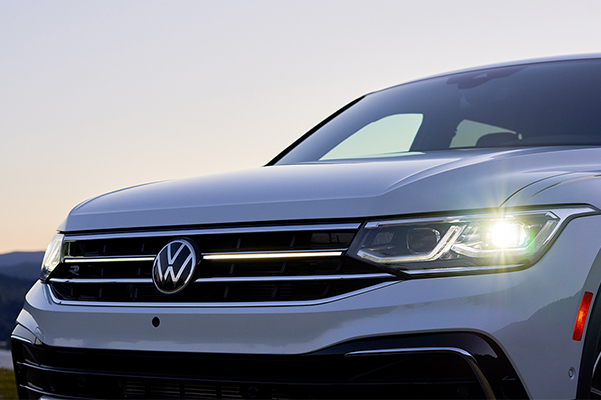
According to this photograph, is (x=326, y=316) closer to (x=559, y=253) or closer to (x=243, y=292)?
(x=243, y=292)

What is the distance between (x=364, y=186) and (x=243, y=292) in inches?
20.0

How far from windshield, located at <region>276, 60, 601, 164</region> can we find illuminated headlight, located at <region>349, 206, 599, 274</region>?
112 cm

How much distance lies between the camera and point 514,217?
1.98m

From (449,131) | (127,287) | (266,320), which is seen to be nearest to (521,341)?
(266,320)

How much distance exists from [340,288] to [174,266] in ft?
1.90

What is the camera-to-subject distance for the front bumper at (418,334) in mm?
1852

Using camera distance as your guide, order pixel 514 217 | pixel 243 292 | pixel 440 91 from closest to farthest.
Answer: pixel 514 217, pixel 243 292, pixel 440 91

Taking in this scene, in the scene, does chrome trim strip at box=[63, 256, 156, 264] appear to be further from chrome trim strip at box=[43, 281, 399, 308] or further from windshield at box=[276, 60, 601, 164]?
windshield at box=[276, 60, 601, 164]

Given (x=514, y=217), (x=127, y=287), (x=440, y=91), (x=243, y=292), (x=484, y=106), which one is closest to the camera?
(x=514, y=217)

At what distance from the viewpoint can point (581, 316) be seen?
1.95 metres

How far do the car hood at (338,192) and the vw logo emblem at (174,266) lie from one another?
0.09 m

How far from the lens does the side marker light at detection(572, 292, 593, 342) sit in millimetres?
1934

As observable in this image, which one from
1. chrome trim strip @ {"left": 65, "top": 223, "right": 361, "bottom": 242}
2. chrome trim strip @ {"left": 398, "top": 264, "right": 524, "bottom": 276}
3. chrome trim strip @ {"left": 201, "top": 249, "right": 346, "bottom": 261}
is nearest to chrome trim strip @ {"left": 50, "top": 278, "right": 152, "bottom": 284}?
chrome trim strip @ {"left": 65, "top": 223, "right": 361, "bottom": 242}

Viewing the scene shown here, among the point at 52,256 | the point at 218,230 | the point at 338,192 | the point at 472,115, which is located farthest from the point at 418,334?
the point at 472,115
